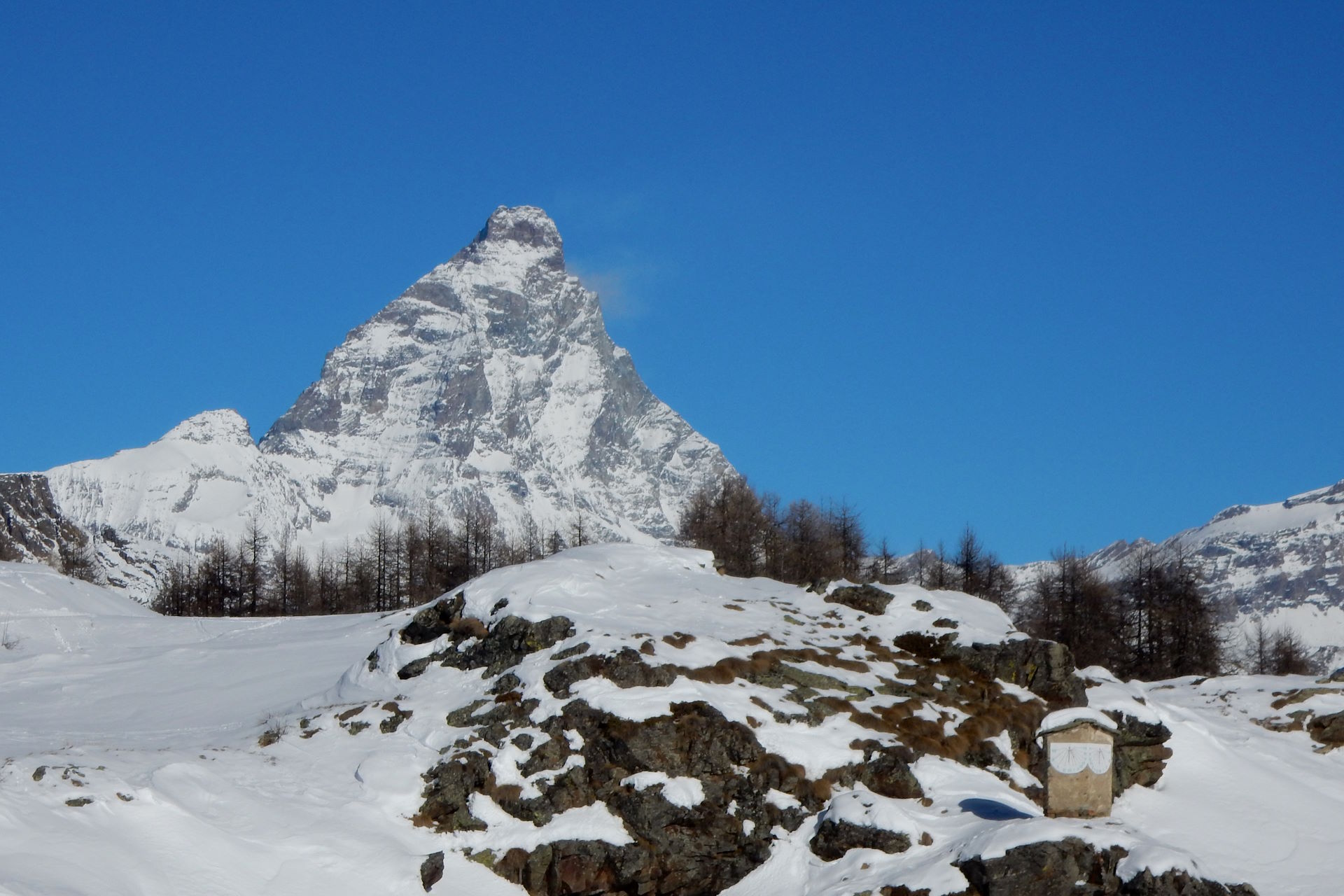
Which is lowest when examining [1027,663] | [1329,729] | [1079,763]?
[1079,763]

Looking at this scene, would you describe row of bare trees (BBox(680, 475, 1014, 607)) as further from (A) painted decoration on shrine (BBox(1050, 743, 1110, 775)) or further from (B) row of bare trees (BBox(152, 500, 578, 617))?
(A) painted decoration on shrine (BBox(1050, 743, 1110, 775))

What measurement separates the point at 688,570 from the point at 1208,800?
16.0 meters

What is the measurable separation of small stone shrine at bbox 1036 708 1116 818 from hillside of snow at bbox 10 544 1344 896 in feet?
4.04

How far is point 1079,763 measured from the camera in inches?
1035

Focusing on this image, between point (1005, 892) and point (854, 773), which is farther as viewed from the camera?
point (854, 773)

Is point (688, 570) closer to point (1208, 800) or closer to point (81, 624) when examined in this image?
point (1208, 800)

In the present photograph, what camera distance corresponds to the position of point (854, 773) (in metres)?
28.8

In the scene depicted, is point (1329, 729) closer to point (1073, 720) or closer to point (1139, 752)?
point (1139, 752)

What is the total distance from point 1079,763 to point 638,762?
9.05 m

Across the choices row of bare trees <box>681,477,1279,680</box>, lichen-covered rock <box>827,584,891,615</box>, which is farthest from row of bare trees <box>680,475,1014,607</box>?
lichen-covered rock <box>827,584,891,615</box>

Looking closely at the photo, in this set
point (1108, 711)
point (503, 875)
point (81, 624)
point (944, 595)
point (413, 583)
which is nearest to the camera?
point (503, 875)

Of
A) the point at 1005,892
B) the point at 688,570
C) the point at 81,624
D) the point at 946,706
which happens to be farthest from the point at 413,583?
the point at 1005,892

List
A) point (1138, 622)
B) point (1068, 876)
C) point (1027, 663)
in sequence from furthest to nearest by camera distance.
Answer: point (1138, 622), point (1027, 663), point (1068, 876)

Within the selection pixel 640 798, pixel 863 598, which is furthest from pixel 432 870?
pixel 863 598
